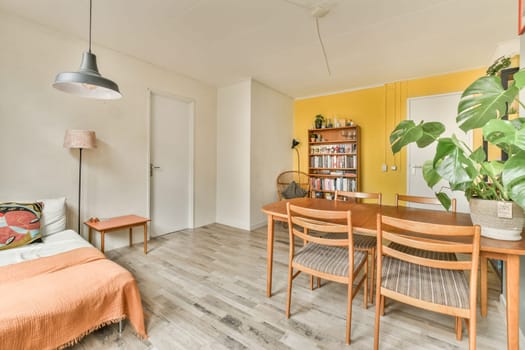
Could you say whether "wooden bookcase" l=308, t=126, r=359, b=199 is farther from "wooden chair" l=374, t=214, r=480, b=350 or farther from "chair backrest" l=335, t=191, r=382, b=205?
"wooden chair" l=374, t=214, r=480, b=350

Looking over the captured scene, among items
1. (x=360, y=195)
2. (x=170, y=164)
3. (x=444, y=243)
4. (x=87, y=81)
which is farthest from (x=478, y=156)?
(x=170, y=164)

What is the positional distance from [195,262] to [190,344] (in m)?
1.24

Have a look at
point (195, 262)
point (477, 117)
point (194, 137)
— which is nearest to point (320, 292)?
point (195, 262)

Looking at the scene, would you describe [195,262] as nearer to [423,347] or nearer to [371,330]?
[371,330]

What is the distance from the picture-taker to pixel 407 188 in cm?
385

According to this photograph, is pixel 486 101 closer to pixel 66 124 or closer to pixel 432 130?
pixel 432 130

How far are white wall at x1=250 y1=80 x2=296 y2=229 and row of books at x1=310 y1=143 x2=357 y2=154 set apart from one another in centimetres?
59

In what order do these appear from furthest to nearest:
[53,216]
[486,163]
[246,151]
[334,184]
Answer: [334,184] < [246,151] < [53,216] < [486,163]

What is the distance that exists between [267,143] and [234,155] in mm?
686

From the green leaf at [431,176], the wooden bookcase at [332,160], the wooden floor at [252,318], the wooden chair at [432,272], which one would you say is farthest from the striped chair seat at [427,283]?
the wooden bookcase at [332,160]

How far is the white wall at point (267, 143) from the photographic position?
4.04 metres

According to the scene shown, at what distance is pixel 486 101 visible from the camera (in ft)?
3.92

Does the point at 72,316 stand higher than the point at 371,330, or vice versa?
the point at 72,316

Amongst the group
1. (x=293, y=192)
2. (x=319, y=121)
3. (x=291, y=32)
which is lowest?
(x=293, y=192)
